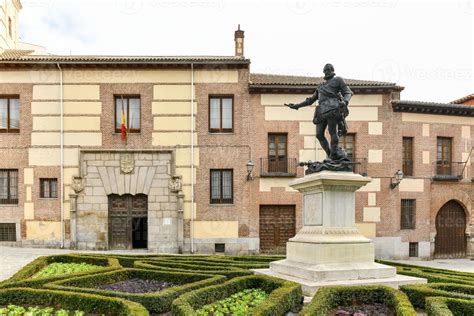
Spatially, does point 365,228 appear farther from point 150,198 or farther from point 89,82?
point 89,82

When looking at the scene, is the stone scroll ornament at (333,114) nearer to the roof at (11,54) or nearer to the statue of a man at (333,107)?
the statue of a man at (333,107)

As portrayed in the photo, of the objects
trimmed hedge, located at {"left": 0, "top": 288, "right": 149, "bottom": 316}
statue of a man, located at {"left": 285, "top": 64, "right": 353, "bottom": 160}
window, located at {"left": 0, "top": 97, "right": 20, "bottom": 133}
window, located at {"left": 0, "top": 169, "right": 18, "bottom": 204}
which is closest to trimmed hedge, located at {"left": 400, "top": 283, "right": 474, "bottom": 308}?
statue of a man, located at {"left": 285, "top": 64, "right": 353, "bottom": 160}

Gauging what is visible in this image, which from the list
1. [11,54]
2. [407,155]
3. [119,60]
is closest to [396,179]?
[407,155]

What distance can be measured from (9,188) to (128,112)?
6.48 meters

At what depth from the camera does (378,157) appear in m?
21.5

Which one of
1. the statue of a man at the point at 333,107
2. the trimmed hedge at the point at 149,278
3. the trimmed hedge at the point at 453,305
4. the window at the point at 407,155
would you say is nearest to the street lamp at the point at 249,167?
the window at the point at 407,155

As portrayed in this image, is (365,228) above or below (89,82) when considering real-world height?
below

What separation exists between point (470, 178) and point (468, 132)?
8.02 ft

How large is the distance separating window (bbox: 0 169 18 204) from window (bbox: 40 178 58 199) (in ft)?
3.94

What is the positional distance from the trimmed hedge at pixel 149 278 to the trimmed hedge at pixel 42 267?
0.47m

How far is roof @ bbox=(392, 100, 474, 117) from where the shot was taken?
855 inches

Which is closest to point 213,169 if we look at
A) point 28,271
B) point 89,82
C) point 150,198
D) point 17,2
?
point 150,198

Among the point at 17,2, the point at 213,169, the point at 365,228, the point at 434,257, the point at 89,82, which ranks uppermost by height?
the point at 17,2

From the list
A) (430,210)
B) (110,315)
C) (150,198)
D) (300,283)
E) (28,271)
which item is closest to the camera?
(110,315)
